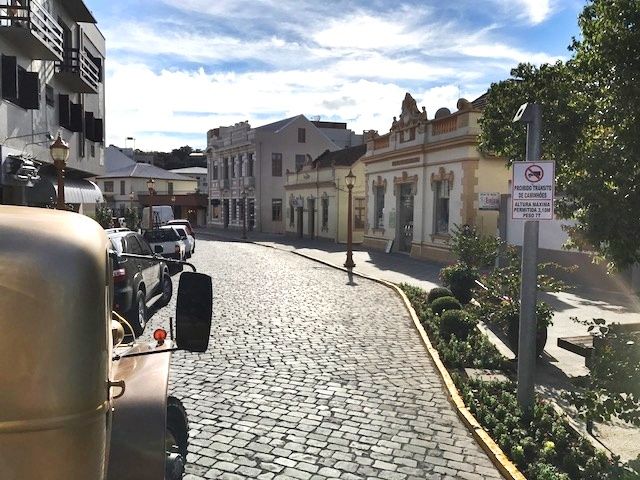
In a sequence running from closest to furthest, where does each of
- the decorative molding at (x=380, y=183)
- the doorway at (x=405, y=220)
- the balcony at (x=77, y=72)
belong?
the balcony at (x=77, y=72) → the doorway at (x=405, y=220) → the decorative molding at (x=380, y=183)

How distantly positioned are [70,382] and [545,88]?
552 centimetres

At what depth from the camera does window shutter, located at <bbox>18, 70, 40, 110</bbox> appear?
54.1 ft

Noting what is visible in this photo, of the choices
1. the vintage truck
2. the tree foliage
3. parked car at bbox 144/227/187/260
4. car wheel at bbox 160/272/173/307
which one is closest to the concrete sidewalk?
the tree foliage

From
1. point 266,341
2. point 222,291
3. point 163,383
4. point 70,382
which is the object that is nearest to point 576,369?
point 266,341

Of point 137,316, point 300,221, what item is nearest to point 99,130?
point 137,316

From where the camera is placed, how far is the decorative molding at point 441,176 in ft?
73.3

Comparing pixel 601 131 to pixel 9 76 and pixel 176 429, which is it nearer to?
pixel 176 429

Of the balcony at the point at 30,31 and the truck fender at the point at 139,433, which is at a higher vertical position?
the balcony at the point at 30,31

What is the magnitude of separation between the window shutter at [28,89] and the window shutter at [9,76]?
72 centimetres

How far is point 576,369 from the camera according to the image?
793 centimetres

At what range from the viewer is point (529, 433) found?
5465 millimetres

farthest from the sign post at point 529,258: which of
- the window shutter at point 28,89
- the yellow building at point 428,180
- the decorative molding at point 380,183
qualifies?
the decorative molding at point 380,183

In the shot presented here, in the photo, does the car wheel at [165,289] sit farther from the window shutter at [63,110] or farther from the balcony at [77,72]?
the balcony at [77,72]

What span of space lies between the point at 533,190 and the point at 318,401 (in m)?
3.35
